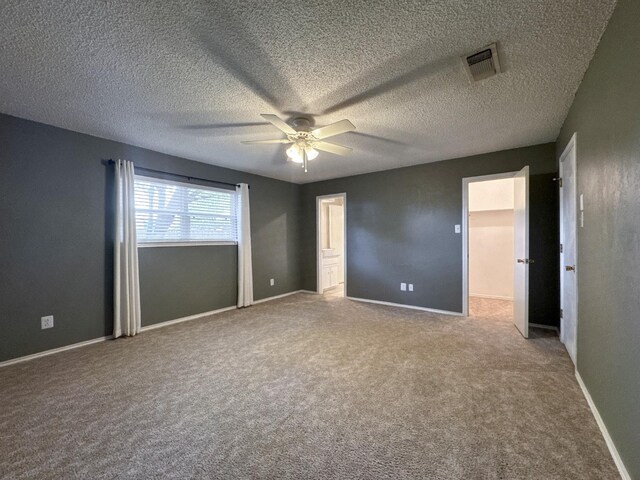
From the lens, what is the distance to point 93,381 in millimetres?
2254

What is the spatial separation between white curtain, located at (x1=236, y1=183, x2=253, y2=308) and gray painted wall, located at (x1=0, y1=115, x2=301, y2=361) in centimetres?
63

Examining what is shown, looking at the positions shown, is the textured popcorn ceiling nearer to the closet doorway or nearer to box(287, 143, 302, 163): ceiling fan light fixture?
box(287, 143, 302, 163): ceiling fan light fixture

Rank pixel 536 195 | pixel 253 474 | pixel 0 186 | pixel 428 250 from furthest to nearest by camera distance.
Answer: pixel 428 250, pixel 536 195, pixel 0 186, pixel 253 474

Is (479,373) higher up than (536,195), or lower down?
lower down

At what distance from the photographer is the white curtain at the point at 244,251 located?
463cm

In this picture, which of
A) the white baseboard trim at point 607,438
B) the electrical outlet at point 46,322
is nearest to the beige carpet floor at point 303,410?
the white baseboard trim at point 607,438

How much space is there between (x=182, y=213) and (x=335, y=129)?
2.75 meters

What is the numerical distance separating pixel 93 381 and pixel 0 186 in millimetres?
2075

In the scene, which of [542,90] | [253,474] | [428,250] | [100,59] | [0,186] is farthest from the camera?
[428,250]

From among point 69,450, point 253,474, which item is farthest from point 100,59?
point 253,474

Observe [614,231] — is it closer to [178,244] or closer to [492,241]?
[492,241]

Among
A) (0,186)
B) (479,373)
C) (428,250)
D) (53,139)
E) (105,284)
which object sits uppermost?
(53,139)

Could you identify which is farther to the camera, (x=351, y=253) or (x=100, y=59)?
(x=351, y=253)

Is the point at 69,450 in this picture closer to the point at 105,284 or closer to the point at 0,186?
the point at 105,284
